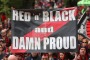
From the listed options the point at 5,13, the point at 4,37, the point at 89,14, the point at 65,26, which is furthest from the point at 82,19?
the point at 5,13

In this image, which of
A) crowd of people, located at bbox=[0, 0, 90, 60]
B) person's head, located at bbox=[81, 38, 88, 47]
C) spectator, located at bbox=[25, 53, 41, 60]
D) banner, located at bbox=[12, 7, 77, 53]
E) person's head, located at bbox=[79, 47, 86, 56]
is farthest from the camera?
spectator, located at bbox=[25, 53, 41, 60]

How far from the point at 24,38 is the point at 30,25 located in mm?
355

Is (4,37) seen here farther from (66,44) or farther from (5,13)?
(5,13)

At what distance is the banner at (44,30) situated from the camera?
11273mm

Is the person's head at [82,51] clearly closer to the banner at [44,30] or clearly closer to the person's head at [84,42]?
the person's head at [84,42]

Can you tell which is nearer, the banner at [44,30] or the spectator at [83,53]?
the banner at [44,30]

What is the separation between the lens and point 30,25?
38.5 feet

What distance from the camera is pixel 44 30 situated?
1159 centimetres

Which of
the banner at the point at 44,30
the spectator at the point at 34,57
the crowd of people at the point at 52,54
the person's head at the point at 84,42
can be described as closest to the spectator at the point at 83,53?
the crowd of people at the point at 52,54

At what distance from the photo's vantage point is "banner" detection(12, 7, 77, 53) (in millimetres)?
11273

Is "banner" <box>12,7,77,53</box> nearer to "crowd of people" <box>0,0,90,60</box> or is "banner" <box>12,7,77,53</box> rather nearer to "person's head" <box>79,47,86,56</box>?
"crowd of people" <box>0,0,90,60</box>

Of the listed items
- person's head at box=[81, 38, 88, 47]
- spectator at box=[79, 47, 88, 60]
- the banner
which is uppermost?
the banner

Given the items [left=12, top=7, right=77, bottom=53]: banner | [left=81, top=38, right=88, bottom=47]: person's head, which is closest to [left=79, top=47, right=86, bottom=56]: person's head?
[left=81, top=38, right=88, bottom=47]: person's head

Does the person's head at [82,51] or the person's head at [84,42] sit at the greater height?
the person's head at [84,42]
